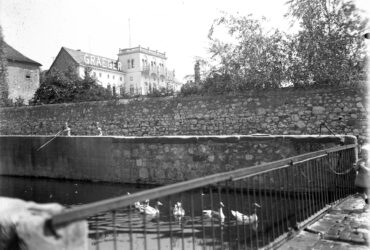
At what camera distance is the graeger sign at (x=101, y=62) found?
71.3 metres

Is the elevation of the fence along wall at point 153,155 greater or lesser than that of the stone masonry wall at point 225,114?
lesser

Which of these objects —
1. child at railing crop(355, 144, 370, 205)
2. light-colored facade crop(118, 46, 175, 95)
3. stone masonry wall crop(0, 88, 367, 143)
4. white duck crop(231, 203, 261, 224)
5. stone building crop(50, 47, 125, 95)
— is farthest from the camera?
light-colored facade crop(118, 46, 175, 95)

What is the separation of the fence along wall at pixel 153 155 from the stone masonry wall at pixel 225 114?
3.89 m

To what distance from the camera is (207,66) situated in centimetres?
1703

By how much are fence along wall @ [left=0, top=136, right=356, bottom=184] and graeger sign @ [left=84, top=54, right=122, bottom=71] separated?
57.8 m

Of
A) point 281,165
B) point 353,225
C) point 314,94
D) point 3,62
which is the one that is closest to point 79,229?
point 281,165

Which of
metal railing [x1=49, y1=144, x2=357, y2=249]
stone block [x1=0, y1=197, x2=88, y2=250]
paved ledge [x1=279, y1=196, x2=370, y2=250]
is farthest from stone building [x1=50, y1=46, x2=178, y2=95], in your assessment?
stone block [x1=0, y1=197, x2=88, y2=250]

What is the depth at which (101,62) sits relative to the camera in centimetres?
7556

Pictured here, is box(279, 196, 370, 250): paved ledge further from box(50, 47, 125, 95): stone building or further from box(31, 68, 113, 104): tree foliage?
box(50, 47, 125, 95): stone building

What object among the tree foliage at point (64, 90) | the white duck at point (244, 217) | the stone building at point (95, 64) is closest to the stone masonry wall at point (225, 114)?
the tree foliage at point (64, 90)

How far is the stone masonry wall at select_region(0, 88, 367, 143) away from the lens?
495 inches

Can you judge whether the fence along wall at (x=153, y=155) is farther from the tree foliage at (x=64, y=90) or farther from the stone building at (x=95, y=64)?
the stone building at (x=95, y=64)

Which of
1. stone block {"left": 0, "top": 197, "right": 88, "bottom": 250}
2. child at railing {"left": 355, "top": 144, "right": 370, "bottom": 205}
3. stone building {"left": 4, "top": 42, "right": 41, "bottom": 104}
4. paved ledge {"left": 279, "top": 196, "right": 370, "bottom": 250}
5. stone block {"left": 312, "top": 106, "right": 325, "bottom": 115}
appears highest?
stone building {"left": 4, "top": 42, "right": 41, "bottom": 104}

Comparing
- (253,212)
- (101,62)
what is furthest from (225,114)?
(101,62)
